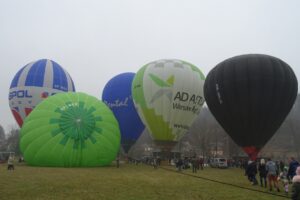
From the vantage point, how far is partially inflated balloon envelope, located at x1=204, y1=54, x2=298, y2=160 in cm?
2006

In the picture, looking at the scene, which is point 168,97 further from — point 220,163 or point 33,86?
point 220,163

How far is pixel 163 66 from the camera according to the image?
2833 centimetres

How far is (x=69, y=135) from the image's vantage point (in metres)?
21.3

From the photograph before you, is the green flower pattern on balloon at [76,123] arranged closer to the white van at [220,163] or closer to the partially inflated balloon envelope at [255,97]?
the partially inflated balloon envelope at [255,97]

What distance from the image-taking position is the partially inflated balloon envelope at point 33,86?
3059cm

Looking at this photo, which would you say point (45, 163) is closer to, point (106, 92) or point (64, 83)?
point (64, 83)

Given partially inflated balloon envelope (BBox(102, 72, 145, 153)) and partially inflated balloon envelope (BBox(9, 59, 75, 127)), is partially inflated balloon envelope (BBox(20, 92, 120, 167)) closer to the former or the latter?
partially inflated balloon envelope (BBox(9, 59, 75, 127))

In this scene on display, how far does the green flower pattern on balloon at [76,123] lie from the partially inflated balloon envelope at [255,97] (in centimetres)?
803

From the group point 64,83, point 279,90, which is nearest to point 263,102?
point 279,90

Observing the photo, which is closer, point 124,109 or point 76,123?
point 76,123

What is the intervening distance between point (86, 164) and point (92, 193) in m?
11.7

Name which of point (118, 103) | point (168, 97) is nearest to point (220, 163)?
point (118, 103)

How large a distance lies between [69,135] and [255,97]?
1091 centimetres

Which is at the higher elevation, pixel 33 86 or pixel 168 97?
pixel 33 86
